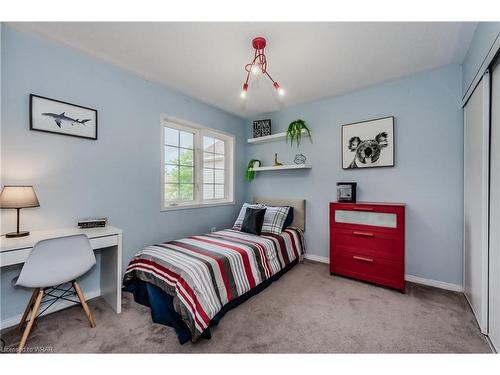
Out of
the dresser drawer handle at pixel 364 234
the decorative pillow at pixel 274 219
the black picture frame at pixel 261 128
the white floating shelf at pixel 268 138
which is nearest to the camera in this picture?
the dresser drawer handle at pixel 364 234

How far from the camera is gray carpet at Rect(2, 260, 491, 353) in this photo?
4.99ft

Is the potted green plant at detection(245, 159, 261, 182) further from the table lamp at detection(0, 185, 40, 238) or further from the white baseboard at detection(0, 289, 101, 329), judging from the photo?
the table lamp at detection(0, 185, 40, 238)

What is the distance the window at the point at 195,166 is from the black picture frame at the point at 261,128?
17.9 inches

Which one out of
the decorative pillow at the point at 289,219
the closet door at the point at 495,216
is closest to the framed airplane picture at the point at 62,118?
the decorative pillow at the point at 289,219

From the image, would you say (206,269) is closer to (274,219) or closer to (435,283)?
(274,219)

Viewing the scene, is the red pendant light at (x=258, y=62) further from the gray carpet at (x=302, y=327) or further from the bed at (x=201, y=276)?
the gray carpet at (x=302, y=327)

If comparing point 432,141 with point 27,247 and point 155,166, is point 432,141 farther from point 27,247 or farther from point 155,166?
point 27,247

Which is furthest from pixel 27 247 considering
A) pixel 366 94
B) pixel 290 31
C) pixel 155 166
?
pixel 366 94

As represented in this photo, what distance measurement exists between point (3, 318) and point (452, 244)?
431 centimetres

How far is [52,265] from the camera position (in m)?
1.56

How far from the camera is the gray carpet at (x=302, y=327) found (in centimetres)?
152

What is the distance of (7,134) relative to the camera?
5.80 ft

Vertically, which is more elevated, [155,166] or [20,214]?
[155,166]
